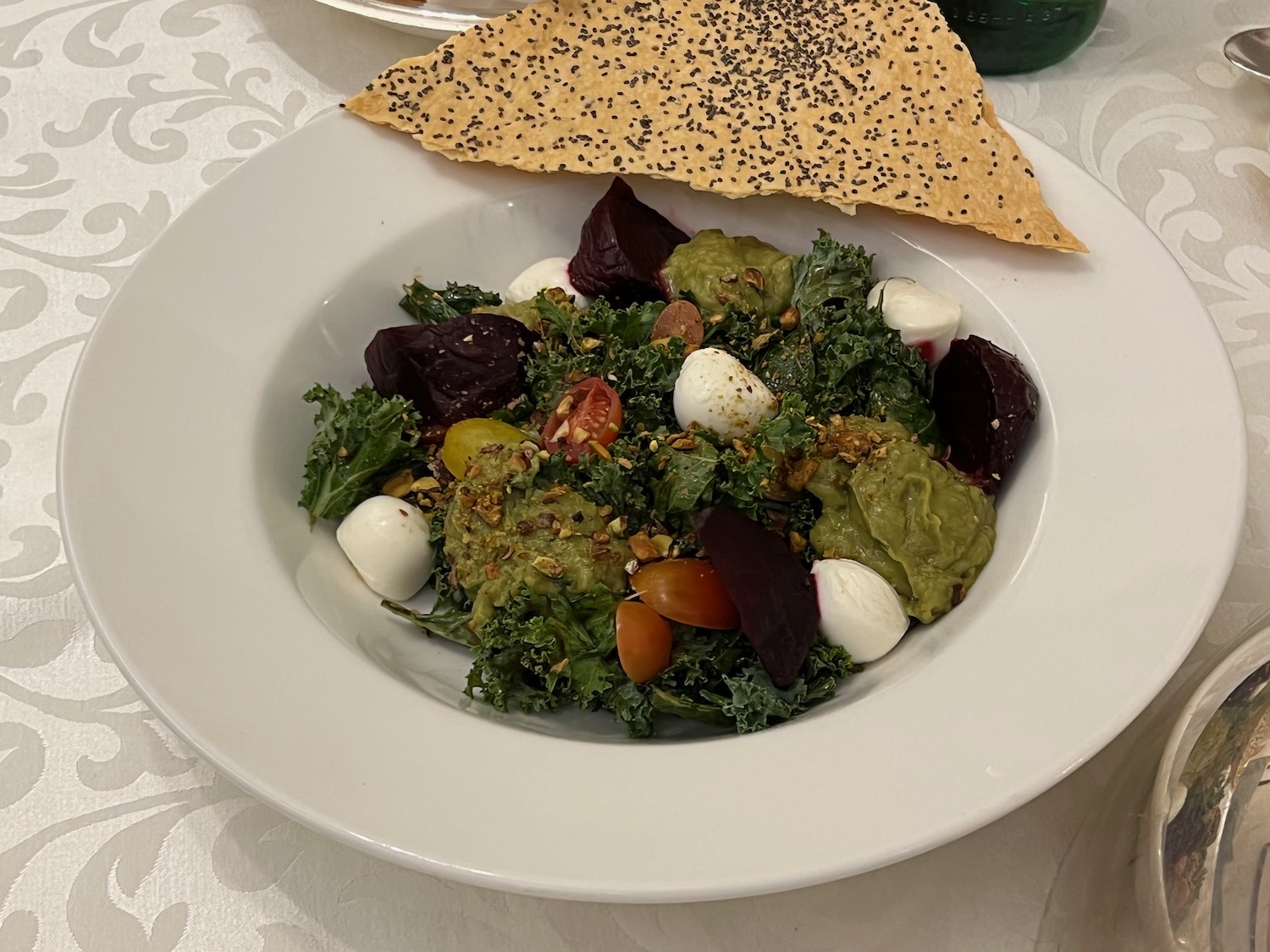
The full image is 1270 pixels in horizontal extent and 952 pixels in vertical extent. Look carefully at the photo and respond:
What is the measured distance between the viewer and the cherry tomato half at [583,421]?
1575 millimetres

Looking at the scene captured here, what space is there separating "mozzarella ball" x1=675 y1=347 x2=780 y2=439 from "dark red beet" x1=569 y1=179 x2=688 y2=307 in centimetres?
28

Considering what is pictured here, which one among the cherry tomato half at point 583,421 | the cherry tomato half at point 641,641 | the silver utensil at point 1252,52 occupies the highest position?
the silver utensil at point 1252,52

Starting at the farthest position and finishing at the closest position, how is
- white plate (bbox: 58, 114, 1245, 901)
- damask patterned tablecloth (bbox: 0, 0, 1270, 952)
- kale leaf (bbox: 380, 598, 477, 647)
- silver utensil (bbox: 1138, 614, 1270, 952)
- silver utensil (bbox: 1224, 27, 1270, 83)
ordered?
1. silver utensil (bbox: 1224, 27, 1270, 83)
2. kale leaf (bbox: 380, 598, 477, 647)
3. damask patterned tablecloth (bbox: 0, 0, 1270, 952)
4. white plate (bbox: 58, 114, 1245, 901)
5. silver utensil (bbox: 1138, 614, 1270, 952)

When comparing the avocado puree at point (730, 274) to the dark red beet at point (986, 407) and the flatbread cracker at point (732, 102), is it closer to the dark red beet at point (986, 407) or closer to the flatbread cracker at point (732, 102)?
the flatbread cracker at point (732, 102)

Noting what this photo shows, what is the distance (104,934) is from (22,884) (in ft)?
0.50

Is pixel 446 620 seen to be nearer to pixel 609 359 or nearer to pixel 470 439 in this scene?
pixel 470 439

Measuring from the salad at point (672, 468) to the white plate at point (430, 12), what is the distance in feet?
2.34

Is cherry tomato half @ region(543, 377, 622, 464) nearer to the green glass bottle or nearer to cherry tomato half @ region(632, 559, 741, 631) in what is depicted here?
cherry tomato half @ region(632, 559, 741, 631)

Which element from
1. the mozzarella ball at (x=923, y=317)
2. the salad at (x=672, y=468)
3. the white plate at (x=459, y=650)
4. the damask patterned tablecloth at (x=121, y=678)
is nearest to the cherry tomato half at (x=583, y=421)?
the salad at (x=672, y=468)

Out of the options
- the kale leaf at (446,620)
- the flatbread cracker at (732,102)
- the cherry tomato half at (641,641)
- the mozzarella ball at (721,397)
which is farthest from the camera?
the flatbread cracker at (732,102)

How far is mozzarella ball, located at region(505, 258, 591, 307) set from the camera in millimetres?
1913

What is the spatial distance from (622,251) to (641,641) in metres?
0.78

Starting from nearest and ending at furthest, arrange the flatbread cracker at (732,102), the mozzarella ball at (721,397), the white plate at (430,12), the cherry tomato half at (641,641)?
the cherry tomato half at (641,641)
the mozzarella ball at (721,397)
the flatbread cracker at (732,102)
the white plate at (430,12)

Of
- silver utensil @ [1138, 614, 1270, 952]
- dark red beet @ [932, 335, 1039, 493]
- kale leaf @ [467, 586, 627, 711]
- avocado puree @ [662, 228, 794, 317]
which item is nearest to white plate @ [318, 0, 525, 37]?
avocado puree @ [662, 228, 794, 317]
